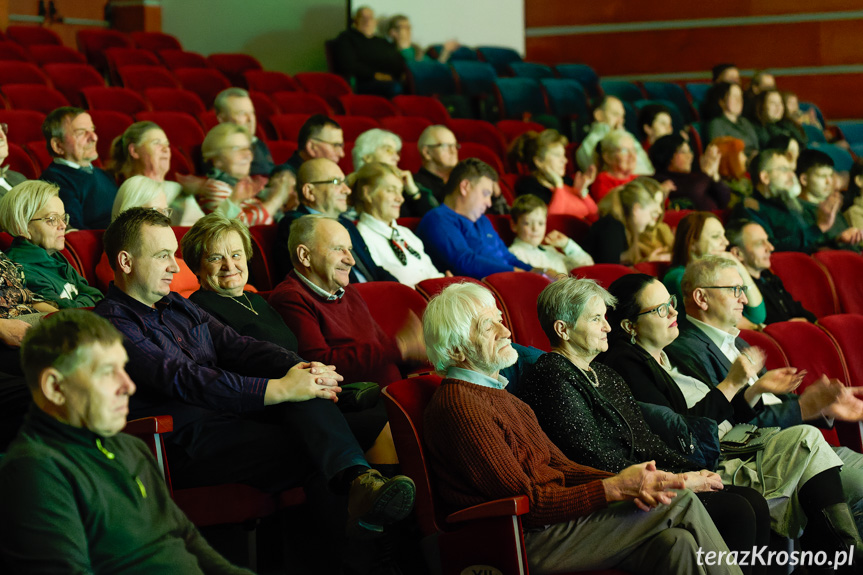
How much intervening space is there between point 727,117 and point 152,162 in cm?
331

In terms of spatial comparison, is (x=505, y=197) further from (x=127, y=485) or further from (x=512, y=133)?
(x=127, y=485)

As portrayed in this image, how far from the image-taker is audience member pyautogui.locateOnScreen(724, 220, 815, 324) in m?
3.03

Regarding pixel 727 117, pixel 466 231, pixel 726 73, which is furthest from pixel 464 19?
pixel 466 231

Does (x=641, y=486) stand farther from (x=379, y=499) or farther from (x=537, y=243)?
(x=537, y=243)

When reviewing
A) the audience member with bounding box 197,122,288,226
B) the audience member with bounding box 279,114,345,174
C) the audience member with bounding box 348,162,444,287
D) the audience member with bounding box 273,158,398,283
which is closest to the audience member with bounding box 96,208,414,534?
the audience member with bounding box 273,158,398,283

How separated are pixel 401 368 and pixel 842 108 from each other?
16.4ft

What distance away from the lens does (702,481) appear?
170 centimetres

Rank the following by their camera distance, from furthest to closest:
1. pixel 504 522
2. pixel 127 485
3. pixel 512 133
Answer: pixel 512 133, pixel 504 522, pixel 127 485

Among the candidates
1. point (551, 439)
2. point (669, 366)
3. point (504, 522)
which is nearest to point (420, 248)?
point (669, 366)

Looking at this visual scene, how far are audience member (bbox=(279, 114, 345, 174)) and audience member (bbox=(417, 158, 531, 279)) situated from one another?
475 mm

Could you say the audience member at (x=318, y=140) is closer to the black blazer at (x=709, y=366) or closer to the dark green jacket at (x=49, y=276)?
the dark green jacket at (x=49, y=276)

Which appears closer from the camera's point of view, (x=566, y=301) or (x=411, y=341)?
(x=566, y=301)

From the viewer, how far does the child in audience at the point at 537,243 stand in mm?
3143

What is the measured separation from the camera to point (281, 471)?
1728 millimetres
